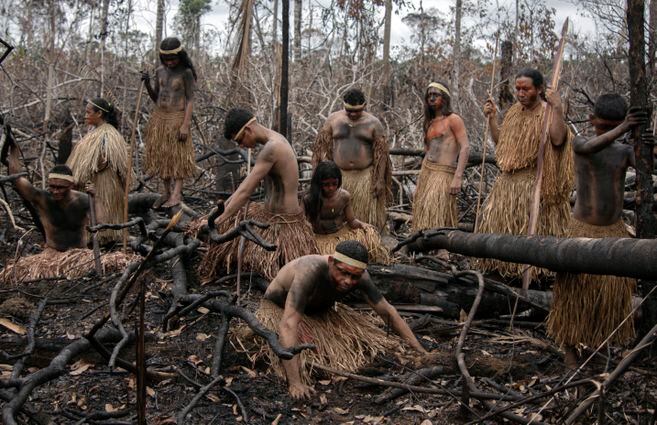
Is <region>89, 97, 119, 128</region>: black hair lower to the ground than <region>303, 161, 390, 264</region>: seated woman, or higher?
higher

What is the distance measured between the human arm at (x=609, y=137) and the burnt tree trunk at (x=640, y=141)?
5 cm

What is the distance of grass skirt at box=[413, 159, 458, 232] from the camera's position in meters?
7.00

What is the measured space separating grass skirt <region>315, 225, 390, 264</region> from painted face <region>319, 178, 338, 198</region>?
0.36 m

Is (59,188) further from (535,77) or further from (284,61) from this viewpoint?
(535,77)

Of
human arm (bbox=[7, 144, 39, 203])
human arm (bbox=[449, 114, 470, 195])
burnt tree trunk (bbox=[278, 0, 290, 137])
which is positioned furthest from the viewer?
human arm (bbox=[449, 114, 470, 195])

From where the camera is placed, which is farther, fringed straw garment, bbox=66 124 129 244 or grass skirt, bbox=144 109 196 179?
grass skirt, bbox=144 109 196 179

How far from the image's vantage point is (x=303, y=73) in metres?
15.4

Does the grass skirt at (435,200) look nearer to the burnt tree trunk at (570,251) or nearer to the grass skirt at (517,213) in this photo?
the grass skirt at (517,213)

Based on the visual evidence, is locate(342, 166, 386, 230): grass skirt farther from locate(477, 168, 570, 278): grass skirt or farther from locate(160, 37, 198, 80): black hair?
locate(160, 37, 198, 80): black hair

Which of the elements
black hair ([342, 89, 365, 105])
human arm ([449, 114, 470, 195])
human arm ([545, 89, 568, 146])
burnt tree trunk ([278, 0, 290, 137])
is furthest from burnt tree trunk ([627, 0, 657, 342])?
black hair ([342, 89, 365, 105])

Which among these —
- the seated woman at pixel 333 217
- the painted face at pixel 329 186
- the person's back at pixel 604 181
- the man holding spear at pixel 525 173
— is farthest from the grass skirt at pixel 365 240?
the person's back at pixel 604 181

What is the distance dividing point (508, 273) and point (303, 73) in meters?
10.2

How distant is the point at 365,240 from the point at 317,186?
618 mm

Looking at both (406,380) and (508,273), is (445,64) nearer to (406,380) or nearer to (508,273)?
(508,273)
